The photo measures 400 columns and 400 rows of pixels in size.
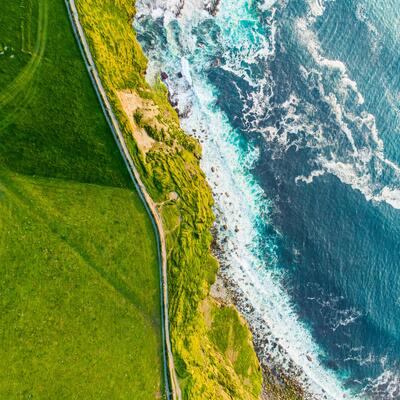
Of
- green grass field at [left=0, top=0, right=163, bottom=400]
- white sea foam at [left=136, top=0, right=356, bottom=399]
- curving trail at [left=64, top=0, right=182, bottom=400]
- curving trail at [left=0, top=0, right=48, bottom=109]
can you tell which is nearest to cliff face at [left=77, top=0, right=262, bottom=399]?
curving trail at [left=64, top=0, right=182, bottom=400]

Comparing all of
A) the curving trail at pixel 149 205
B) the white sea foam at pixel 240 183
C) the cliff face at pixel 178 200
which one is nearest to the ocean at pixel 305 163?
the white sea foam at pixel 240 183

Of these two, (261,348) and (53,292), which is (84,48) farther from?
(261,348)

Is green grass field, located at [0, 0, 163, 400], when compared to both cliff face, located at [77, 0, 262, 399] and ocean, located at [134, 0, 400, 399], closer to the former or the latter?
cliff face, located at [77, 0, 262, 399]

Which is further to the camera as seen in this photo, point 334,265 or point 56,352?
point 334,265

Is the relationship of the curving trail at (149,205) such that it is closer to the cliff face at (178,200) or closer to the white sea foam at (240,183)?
the cliff face at (178,200)

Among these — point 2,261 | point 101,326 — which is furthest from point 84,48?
point 101,326
